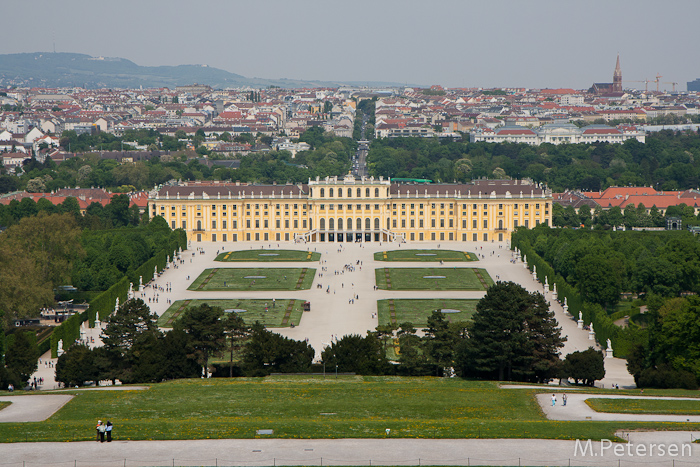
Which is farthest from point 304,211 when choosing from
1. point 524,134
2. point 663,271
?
point 524,134

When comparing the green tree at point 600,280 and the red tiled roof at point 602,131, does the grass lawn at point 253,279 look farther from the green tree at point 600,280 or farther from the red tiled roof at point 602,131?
the red tiled roof at point 602,131

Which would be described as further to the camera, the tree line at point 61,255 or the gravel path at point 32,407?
the tree line at point 61,255

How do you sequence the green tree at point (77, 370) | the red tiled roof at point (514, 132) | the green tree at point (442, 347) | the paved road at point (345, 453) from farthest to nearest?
1. the red tiled roof at point (514, 132)
2. the green tree at point (442, 347)
3. the green tree at point (77, 370)
4. the paved road at point (345, 453)

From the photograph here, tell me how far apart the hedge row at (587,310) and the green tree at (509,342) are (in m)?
8.54

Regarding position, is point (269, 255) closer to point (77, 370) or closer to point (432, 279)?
point (432, 279)

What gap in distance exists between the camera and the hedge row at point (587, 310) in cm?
5697

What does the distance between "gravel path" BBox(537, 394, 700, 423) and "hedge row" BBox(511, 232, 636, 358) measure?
50.9 feet

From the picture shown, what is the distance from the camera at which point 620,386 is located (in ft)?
160

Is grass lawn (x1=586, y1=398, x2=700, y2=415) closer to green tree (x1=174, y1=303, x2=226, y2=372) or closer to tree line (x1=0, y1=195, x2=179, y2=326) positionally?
green tree (x1=174, y1=303, x2=226, y2=372)

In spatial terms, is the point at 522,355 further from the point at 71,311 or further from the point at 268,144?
the point at 268,144

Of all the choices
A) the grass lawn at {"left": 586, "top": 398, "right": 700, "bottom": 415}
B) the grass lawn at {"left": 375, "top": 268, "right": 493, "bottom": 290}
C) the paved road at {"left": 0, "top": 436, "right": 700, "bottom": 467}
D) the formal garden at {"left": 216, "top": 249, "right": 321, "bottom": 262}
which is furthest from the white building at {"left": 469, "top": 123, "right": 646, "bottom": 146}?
the paved road at {"left": 0, "top": 436, "right": 700, "bottom": 467}

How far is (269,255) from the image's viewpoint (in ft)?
309

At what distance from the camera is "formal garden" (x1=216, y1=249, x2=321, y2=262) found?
91.5m

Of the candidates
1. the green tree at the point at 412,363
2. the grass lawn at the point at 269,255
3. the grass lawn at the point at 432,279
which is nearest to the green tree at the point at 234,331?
the green tree at the point at 412,363
